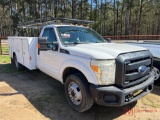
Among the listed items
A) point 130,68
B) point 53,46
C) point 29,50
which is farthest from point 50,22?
point 130,68

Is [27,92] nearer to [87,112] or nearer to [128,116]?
[87,112]

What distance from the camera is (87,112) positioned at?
3.86 meters

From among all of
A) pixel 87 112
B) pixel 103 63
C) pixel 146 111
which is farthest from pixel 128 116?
pixel 103 63

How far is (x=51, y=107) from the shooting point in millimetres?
4086

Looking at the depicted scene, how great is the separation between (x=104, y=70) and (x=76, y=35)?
5.99 ft

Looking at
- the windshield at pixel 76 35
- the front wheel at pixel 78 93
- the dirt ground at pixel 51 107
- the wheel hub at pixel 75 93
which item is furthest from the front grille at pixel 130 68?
the windshield at pixel 76 35

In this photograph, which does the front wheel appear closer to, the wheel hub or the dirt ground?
the wheel hub

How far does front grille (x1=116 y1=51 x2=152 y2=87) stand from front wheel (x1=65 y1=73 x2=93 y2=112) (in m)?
0.65

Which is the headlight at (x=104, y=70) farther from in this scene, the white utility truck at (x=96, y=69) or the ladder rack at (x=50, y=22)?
the ladder rack at (x=50, y=22)

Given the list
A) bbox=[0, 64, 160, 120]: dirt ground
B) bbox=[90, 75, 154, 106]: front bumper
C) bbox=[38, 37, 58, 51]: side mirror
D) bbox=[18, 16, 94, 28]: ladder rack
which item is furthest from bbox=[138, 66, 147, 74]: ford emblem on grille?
bbox=[18, 16, 94, 28]: ladder rack

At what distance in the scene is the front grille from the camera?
3205 millimetres

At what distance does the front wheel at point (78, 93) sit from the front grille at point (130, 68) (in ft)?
2.14

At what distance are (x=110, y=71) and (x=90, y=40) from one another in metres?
1.76

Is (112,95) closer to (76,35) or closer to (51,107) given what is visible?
(51,107)
